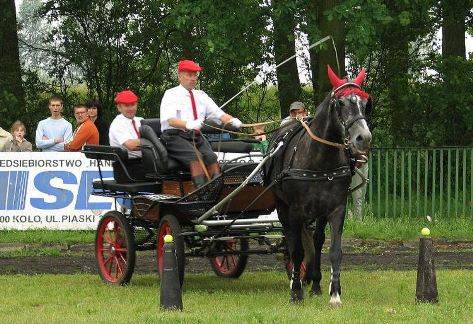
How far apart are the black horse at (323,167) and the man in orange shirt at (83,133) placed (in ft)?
21.0

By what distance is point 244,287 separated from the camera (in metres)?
12.6

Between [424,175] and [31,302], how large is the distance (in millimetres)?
9477

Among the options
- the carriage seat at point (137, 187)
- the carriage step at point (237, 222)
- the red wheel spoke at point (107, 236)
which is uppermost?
the carriage seat at point (137, 187)

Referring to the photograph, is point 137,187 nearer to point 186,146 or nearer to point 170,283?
point 186,146

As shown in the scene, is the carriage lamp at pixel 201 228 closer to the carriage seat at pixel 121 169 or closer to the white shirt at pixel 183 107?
the carriage seat at pixel 121 169

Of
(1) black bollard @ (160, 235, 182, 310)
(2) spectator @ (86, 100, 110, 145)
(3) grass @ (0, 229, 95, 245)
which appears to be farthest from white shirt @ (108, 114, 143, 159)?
(2) spectator @ (86, 100, 110, 145)

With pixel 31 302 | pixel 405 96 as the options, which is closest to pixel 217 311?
pixel 31 302

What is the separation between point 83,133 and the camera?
1766 centimetres

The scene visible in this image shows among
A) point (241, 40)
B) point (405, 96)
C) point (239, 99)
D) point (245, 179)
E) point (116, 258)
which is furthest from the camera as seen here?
point (239, 99)

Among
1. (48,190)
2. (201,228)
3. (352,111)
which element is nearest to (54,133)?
(48,190)

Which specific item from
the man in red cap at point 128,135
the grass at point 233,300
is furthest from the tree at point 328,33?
the grass at point 233,300

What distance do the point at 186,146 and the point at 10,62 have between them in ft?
42.8

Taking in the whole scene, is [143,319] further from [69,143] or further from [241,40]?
[241,40]

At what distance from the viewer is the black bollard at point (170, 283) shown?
10281 millimetres
